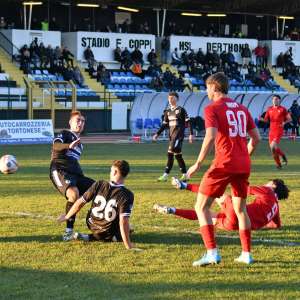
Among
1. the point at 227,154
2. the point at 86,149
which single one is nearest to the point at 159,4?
the point at 86,149

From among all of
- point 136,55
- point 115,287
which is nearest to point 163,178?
point 115,287

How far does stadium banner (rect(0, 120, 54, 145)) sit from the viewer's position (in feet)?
105

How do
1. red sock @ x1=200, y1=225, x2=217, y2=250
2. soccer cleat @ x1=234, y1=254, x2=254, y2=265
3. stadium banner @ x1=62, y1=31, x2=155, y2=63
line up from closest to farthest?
red sock @ x1=200, y1=225, x2=217, y2=250 < soccer cleat @ x1=234, y1=254, x2=254, y2=265 < stadium banner @ x1=62, y1=31, x2=155, y2=63

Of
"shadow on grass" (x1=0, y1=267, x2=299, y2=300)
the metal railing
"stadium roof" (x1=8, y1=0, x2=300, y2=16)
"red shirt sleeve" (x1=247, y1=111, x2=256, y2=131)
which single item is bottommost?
"shadow on grass" (x1=0, y1=267, x2=299, y2=300)

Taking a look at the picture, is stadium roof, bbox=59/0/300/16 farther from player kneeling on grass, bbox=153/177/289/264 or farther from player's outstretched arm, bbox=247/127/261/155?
player's outstretched arm, bbox=247/127/261/155

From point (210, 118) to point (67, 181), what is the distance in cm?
283

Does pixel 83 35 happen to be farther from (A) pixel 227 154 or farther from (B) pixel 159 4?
(A) pixel 227 154

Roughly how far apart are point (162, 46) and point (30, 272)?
150 ft

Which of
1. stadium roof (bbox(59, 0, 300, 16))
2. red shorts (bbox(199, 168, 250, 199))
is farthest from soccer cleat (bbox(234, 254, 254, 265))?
stadium roof (bbox(59, 0, 300, 16))

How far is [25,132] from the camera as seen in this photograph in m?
32.7

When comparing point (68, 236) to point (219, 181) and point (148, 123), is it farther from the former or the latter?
point (148, 123)

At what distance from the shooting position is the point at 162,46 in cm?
5312

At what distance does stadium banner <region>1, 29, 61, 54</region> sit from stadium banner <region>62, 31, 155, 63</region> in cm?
117

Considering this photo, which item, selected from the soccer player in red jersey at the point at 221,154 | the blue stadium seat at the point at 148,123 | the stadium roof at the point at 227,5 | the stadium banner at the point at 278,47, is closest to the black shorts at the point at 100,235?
the soccer player in red jersey at the point at 221,154
